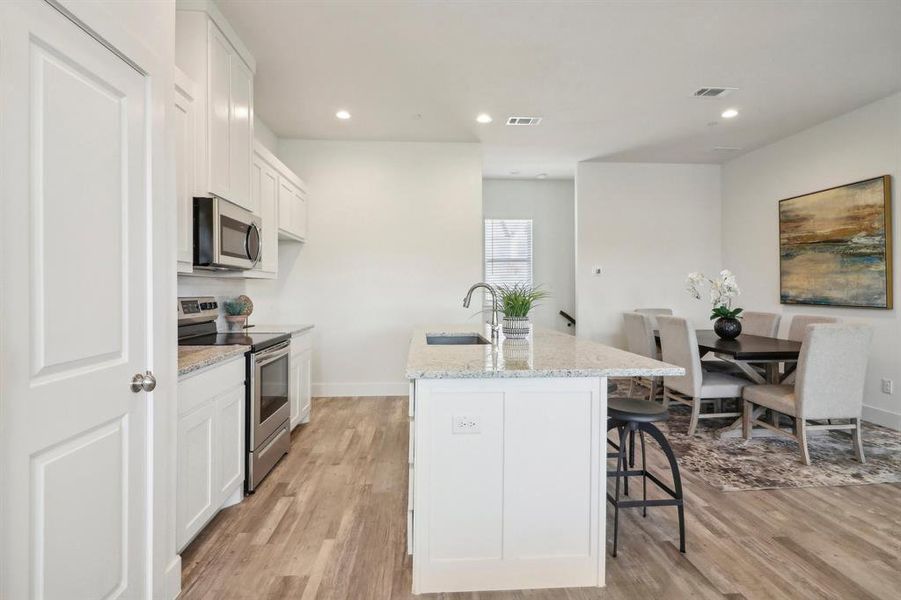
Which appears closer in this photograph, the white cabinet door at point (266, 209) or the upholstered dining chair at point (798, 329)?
the white cabinet door at point (266, 209)

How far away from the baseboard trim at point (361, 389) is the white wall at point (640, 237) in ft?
8.20

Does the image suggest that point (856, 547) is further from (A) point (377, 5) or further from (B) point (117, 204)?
(A) point (377, 5)

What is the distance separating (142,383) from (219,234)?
1.19m

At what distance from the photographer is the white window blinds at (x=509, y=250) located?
6.99 metres

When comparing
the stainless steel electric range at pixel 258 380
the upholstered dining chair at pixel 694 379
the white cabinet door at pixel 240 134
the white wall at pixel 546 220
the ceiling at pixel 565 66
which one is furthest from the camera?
the white wall at pixel 546 220

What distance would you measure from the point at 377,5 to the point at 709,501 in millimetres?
3413

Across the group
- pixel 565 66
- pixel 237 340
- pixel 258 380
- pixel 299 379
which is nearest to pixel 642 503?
pixel 258 380

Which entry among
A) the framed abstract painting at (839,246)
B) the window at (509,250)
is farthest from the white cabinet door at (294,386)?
the framed abstract painting at (839,246)

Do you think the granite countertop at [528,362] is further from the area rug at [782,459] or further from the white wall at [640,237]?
the white wall at [640,237]

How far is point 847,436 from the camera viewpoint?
Answer: 3.57 meters

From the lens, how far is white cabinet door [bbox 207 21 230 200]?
245cm

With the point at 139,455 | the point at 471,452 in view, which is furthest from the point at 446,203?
the point at 139,455

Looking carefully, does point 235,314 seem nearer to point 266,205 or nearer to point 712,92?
point 266,205

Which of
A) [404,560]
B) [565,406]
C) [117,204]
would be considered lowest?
[404,560]
